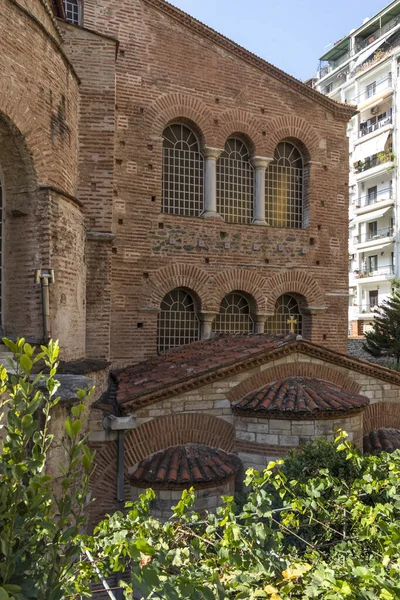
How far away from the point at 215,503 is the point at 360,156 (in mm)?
32143

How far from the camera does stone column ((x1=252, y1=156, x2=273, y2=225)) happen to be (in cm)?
1326

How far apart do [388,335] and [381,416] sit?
1445 cm

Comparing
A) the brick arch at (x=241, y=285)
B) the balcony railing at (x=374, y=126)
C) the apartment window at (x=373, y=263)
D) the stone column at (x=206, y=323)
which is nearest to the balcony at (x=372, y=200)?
the apartment window at (x=373, y=263)

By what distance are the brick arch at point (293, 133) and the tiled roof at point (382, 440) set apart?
285 inches

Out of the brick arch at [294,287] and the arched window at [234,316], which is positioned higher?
the brick arch at [294,287]

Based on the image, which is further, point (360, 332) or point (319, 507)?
point (360, 332)

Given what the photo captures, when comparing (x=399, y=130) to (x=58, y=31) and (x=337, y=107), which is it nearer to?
(x=337, y=107)

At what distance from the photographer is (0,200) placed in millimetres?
7566

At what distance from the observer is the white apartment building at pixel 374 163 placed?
1278 inches

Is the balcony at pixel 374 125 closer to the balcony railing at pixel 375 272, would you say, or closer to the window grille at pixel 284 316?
the balcony railing at pixel 375 272

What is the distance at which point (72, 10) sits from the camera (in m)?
11.6

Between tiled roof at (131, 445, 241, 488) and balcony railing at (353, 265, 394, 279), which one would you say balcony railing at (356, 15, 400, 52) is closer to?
balcony railing at (353, 265, 394, 279)

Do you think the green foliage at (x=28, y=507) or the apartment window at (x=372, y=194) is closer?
the green foliage at (x=28, y=507)

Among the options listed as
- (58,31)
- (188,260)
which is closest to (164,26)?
(58,31)
